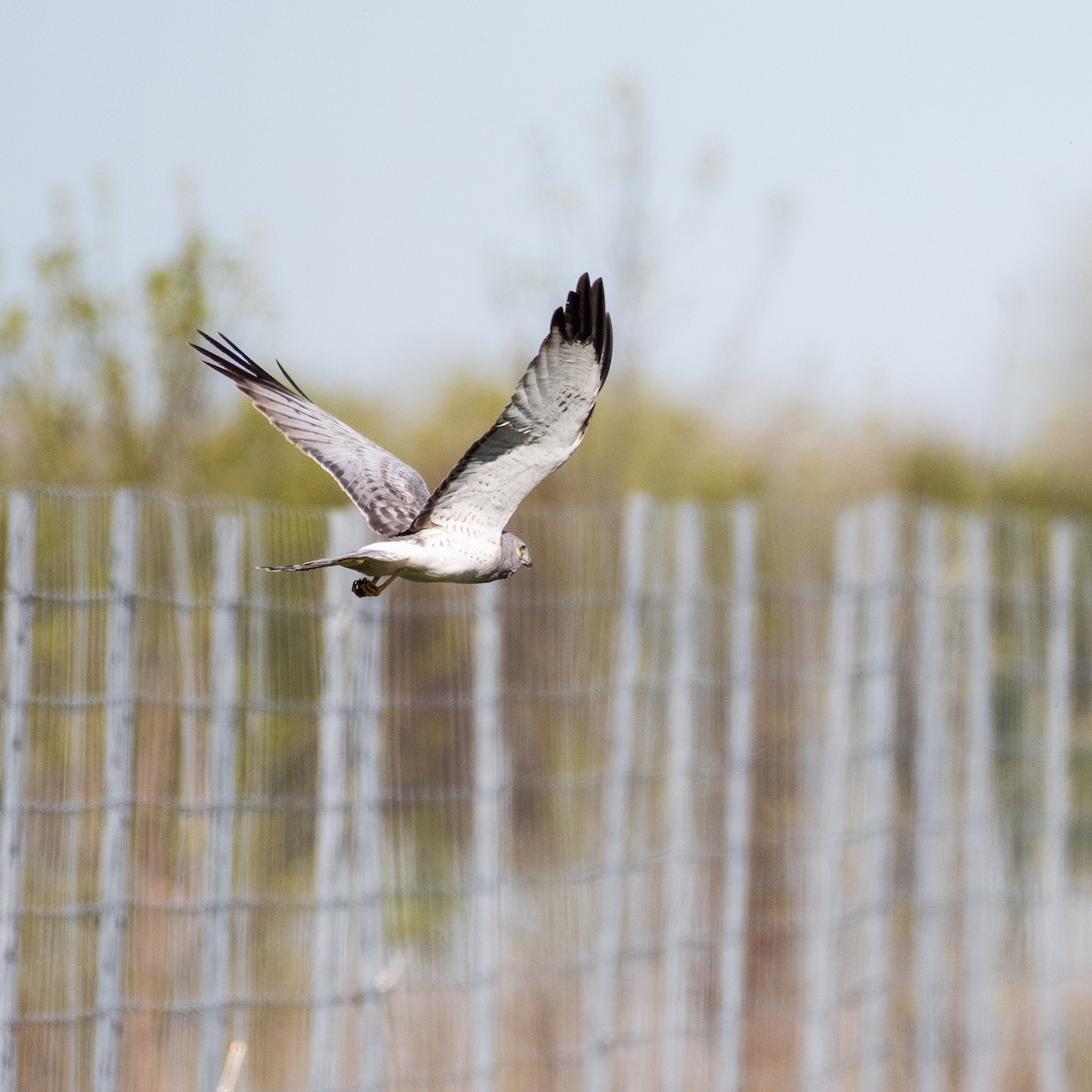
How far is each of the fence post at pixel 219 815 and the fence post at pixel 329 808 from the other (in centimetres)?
31

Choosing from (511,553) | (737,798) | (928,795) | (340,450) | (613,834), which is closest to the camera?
(511,553)

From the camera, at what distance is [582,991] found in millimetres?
6723

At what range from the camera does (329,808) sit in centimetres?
597

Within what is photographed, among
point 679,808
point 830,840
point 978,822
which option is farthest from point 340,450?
point 978,822

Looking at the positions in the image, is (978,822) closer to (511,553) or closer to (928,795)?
(928,795)

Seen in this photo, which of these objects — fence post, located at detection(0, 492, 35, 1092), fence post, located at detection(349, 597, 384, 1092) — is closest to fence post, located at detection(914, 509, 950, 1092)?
fence post, located at detection(349, 597, 384, 1092)

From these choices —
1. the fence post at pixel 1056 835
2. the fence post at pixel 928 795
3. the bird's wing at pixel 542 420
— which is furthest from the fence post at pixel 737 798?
the bird's wing at pixel 542 420

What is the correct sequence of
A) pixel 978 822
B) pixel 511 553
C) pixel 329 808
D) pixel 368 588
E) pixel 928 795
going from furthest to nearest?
pixel 978 822 → pixel 928 795 → pixel 329 808 → pixel 511 553 → pixel 368 588

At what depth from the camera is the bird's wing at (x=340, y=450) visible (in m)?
4.90

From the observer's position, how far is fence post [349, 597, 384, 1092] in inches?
236

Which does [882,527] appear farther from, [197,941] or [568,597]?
[197,941]

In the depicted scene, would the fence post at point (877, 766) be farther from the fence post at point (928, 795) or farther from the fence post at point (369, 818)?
the fence post at point (369, 818)

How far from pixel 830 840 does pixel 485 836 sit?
1734mm

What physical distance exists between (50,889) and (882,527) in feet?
12.3
